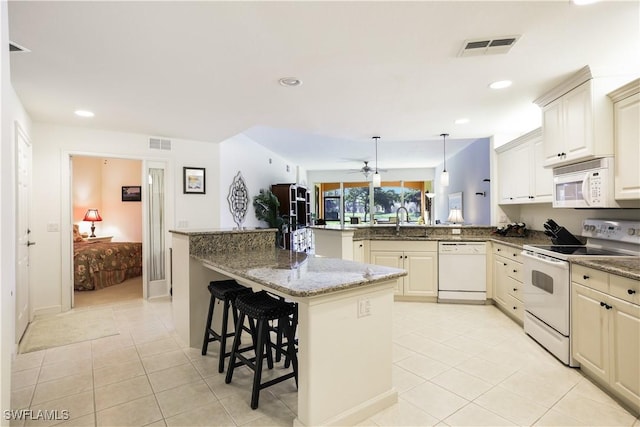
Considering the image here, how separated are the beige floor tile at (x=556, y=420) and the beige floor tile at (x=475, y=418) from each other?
0.20 metres

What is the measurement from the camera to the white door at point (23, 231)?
322cm

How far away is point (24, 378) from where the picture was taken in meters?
2.48

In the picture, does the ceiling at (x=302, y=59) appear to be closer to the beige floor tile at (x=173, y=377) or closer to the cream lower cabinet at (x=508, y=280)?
the cream lower cabinet at (x=508, y=280)

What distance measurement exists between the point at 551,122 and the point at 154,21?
11.0 ft

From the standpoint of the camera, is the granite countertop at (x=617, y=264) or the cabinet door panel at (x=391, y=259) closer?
the granite countertop at (x=617, y=264)

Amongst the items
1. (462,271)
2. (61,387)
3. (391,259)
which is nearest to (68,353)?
(61,387)

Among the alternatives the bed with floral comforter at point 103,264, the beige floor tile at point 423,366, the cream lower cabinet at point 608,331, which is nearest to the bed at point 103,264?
the bed with floral comforter at point 103,264

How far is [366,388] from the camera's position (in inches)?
78.4

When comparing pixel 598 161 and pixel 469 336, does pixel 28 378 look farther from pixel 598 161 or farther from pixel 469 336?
pixel 598 161

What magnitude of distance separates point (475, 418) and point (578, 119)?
8.12 ft

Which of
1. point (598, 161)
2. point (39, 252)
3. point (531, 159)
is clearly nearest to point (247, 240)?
point (39, 252)

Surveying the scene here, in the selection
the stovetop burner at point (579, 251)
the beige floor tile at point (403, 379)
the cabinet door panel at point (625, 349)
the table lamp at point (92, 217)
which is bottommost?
the beige floor tile at point (403, 379)

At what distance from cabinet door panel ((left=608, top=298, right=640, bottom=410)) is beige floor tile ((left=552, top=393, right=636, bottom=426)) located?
108 millimetres

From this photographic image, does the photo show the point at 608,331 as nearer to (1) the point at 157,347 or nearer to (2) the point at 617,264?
(2) the point at 617,264
